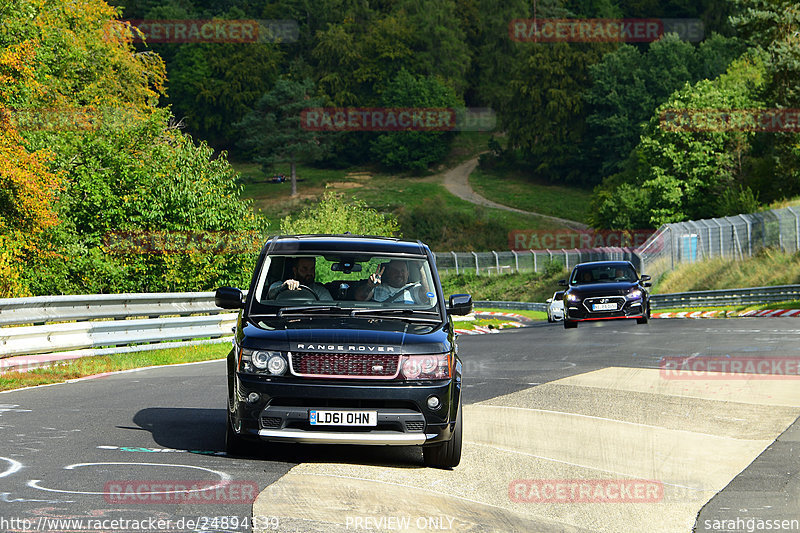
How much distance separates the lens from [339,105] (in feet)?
454

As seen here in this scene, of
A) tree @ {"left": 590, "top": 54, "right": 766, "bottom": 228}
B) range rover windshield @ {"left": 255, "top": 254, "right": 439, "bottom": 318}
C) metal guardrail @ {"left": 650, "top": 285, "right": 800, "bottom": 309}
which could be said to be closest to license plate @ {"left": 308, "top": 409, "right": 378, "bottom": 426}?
range rover windshield @ {"left": 255, "top": 254, "right": 439, "bottom": 318}

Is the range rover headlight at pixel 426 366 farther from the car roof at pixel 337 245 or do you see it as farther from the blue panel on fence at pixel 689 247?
the blue panel on fence at pixel 689 247

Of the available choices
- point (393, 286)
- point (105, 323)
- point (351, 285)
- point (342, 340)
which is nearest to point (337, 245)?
point (351, 285)

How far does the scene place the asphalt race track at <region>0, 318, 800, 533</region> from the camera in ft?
21.5

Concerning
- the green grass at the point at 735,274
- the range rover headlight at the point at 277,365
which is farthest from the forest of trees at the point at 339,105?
the range rover headlight at the point at 277,365

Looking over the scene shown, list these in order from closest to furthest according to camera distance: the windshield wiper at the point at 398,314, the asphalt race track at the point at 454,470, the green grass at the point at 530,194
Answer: the asphalt race track at the point at 454,470 → the windshield wiper at the point at 398,314 → the green grass at the point at 530,194

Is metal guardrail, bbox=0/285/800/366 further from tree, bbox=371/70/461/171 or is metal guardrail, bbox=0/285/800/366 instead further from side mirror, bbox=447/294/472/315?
tree, bbox=371/70/461/171

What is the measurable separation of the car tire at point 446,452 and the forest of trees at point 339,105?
19648mm

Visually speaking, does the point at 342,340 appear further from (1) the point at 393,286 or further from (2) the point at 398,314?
(1) the point at 393,286

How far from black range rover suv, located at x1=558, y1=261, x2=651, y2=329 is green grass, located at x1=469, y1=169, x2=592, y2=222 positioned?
8196 centimetres

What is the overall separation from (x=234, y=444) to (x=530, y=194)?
11113 centimetres

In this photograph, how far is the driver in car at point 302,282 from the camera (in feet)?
30.3

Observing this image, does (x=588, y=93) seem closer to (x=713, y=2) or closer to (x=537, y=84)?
(x=537, y=84)

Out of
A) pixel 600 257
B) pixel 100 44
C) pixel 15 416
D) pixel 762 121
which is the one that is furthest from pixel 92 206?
pixel 762 121
